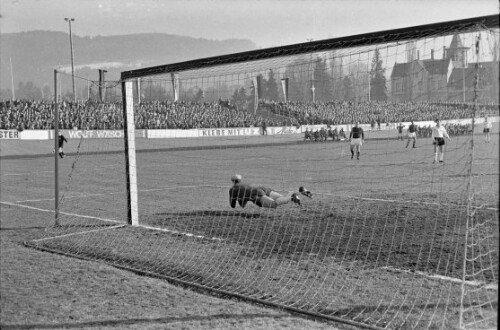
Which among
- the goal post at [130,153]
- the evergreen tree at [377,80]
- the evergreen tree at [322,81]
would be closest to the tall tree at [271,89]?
the evergreen tree at [322,81]

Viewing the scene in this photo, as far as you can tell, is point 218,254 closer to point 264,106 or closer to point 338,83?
point 338,83

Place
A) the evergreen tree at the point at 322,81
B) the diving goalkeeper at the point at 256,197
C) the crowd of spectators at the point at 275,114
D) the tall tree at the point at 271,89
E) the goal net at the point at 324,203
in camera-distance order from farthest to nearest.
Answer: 1. the diving goalkeeper at the point at 256,197
2. the tall tree at the point at 271,89
3. the crowd of spectators at the point at 275,114
4. the evergreen tree at the point at 322,81
5. the goal net at the point at 324,203

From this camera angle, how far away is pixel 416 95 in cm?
747

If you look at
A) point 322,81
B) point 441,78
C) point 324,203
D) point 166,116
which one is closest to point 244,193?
point 324,203

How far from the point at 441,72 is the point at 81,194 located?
10952mm

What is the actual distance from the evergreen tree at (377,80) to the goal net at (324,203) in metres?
0.03

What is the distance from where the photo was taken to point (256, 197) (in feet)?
35.7

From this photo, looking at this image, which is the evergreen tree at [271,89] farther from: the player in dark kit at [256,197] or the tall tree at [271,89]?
the player in dark kit at [256,197]

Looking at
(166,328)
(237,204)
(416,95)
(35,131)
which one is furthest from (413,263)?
(35,131)

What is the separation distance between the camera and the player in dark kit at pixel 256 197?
10.8 m

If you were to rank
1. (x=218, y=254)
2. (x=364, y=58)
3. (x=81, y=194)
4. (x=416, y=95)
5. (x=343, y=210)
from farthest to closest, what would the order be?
1. (x=81, y=194)
2. (x=343, y=210)
3. (x=218, y=254)
4. (x=416, y=95)
5. (x=364, y=58)

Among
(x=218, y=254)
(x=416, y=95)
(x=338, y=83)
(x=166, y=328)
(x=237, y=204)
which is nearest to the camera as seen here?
(x=166, y=328)

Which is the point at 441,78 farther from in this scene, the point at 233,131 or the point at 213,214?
the point at 233,131

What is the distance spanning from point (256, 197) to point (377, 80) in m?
3.94
